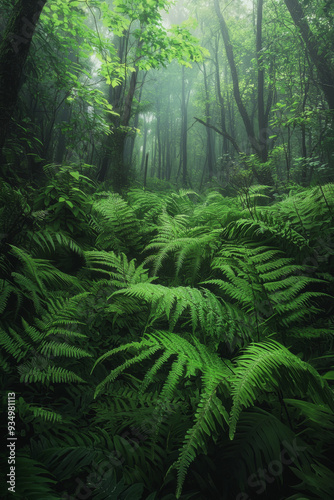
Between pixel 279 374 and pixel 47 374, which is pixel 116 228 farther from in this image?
pixel 279 374

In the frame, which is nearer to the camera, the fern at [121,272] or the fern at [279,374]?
the fern at [279,374]

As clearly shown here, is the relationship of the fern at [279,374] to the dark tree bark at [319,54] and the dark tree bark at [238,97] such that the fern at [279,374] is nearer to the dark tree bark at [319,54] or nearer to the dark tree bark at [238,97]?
the dark tree bark at [319,54]

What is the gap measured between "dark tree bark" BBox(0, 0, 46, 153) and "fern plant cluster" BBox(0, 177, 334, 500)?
1.06 metres

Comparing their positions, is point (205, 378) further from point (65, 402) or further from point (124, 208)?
point (124, 208)

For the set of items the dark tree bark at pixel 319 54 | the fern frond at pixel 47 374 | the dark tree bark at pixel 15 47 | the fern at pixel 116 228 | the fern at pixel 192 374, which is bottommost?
the fern frond at pixel 47 374

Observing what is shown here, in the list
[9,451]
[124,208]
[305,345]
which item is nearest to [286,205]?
[305,345]

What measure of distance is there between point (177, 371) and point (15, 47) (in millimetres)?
3509

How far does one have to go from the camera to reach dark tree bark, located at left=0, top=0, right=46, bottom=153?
2584 mm

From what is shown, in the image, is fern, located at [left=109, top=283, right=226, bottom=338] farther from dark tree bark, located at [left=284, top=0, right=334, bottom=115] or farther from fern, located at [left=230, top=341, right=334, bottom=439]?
dark tree bark, located at [left=284, top=0, right=334, bottom=115]

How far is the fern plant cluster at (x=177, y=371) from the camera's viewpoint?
101 cm

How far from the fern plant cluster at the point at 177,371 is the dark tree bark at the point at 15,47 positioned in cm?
106

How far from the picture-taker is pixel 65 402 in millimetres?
1412

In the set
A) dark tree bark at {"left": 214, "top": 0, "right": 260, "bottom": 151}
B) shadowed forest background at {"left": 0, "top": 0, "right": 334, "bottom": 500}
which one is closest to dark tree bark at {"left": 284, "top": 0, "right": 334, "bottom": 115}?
dark tree bark at {"left": 214, "top": 0, "right": 260, "bottom": 151}

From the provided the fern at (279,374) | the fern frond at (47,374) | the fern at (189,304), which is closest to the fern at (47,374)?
the fern frond at (47,374)
